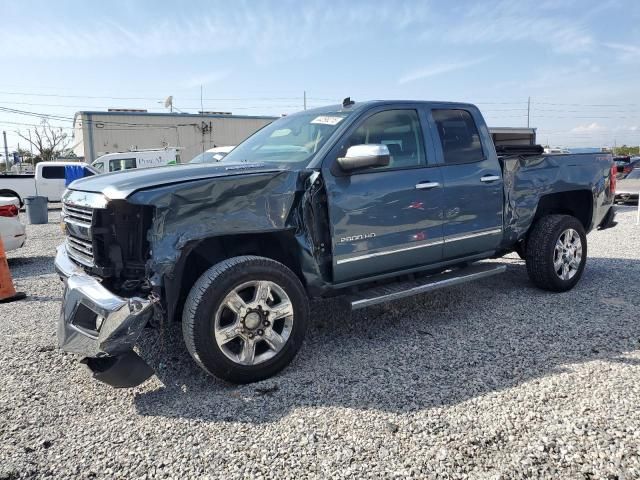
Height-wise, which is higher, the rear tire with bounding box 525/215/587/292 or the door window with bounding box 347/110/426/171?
the door window with bounding box 347/110/426/171

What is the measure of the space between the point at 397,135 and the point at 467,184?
2.62 feet

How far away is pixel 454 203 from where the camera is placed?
4391mm

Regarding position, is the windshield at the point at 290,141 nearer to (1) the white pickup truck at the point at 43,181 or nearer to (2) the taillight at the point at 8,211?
(2) the taillight at the point at 8,211

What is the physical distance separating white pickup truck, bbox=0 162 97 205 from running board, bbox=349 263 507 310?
19830 mm

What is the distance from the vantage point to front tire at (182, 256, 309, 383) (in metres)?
3.15

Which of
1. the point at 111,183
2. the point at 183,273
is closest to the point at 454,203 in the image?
the point at 183,273

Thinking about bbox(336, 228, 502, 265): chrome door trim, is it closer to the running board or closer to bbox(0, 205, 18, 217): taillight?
the running board

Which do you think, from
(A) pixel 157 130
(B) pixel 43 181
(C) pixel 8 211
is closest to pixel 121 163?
(B) pixel 43 181

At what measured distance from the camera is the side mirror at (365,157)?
3.60 m

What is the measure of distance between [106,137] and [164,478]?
126 ft

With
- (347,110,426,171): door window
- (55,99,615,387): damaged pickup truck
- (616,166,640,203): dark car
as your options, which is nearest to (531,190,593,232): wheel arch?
(55,99,615,387): damaged pickup truck

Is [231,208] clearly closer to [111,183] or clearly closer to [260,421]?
[111,183]

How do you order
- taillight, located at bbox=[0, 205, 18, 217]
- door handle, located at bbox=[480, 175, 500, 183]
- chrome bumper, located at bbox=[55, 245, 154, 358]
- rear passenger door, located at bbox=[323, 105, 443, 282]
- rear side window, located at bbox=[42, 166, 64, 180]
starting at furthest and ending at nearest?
rear side window, located at bbox=[42, 166, 64, 180], taillight, located at bbox=[0, 205, 18, 217], door handle, located at bbox=[480, 175, 500, 183], rear passenger door, located at bbox=[323, 105, 443, 282], chrome bumper, located at bbox=[55, 245, 154, 358]

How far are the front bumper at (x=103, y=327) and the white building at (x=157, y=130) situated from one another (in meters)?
33.7
